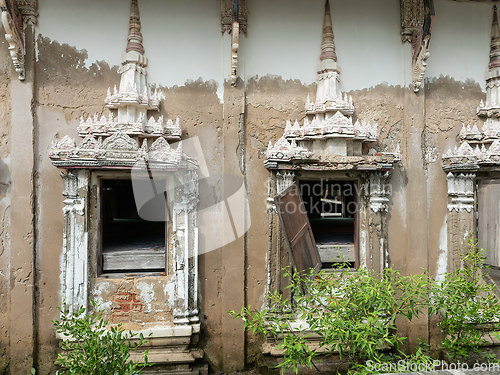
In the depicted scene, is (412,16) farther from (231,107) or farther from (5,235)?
(5,235)

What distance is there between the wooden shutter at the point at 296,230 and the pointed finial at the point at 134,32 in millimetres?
2433

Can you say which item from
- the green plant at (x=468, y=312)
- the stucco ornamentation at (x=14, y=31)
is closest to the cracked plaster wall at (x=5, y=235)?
the stucco ornamentation at (x=14, y=31)

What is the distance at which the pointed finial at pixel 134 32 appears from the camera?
3867mm

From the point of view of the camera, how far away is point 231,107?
13.2ft

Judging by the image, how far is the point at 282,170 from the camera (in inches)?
156

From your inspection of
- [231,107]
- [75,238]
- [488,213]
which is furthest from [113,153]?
[488,213]

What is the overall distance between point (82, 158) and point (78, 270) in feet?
4.10

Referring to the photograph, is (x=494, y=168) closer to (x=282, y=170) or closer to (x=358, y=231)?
(x=358, y=231)

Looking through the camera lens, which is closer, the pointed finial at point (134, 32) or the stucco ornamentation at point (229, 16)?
the pointed finial at point (134, 32)

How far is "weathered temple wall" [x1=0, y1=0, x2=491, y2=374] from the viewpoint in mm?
3732

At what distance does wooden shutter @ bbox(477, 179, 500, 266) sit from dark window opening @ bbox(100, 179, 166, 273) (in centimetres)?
425

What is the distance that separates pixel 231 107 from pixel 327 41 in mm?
1500

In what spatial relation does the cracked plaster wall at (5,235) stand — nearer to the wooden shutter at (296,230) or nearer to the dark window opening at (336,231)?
the wooden shutter at (296,230)

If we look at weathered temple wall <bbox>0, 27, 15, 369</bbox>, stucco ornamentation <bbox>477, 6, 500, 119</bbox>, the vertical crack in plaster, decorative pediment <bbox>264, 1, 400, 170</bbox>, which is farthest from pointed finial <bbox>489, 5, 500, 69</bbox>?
weathered temple wall <bbox>0, 27, 15, 369</bbox>
